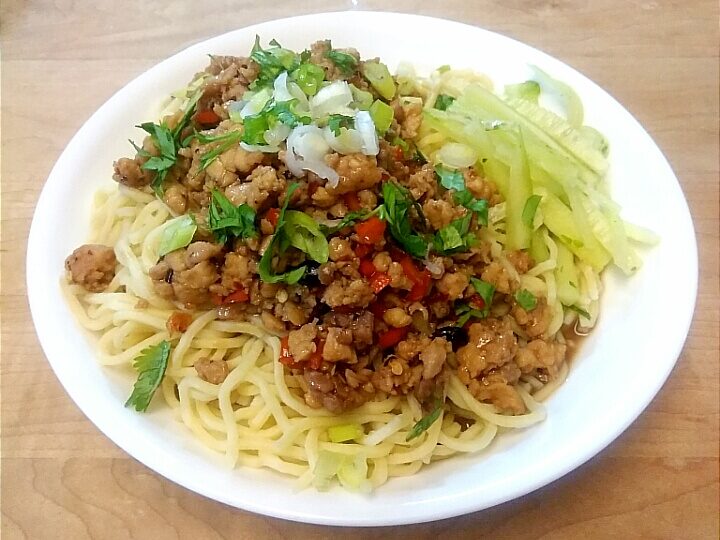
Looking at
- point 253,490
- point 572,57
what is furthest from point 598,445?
point 572,57

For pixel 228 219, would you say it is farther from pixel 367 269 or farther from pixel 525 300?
pixel 525 300

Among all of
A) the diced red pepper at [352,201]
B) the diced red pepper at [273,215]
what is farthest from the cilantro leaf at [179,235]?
the diced red pepper at [352,201]

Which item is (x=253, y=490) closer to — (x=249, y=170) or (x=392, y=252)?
(x=392, y=252)

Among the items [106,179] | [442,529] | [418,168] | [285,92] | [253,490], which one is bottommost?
[442,529]

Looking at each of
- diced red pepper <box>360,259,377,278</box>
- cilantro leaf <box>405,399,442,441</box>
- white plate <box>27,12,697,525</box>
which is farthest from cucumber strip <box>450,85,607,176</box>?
cilantro leaf <box>405,399,442,441</box>

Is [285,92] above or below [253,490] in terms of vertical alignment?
above

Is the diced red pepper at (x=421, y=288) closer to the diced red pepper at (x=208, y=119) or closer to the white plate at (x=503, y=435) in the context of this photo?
the white plate at (x=503, y=435)

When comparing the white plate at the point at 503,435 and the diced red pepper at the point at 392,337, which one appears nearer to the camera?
the white plate at the point at 503,435
